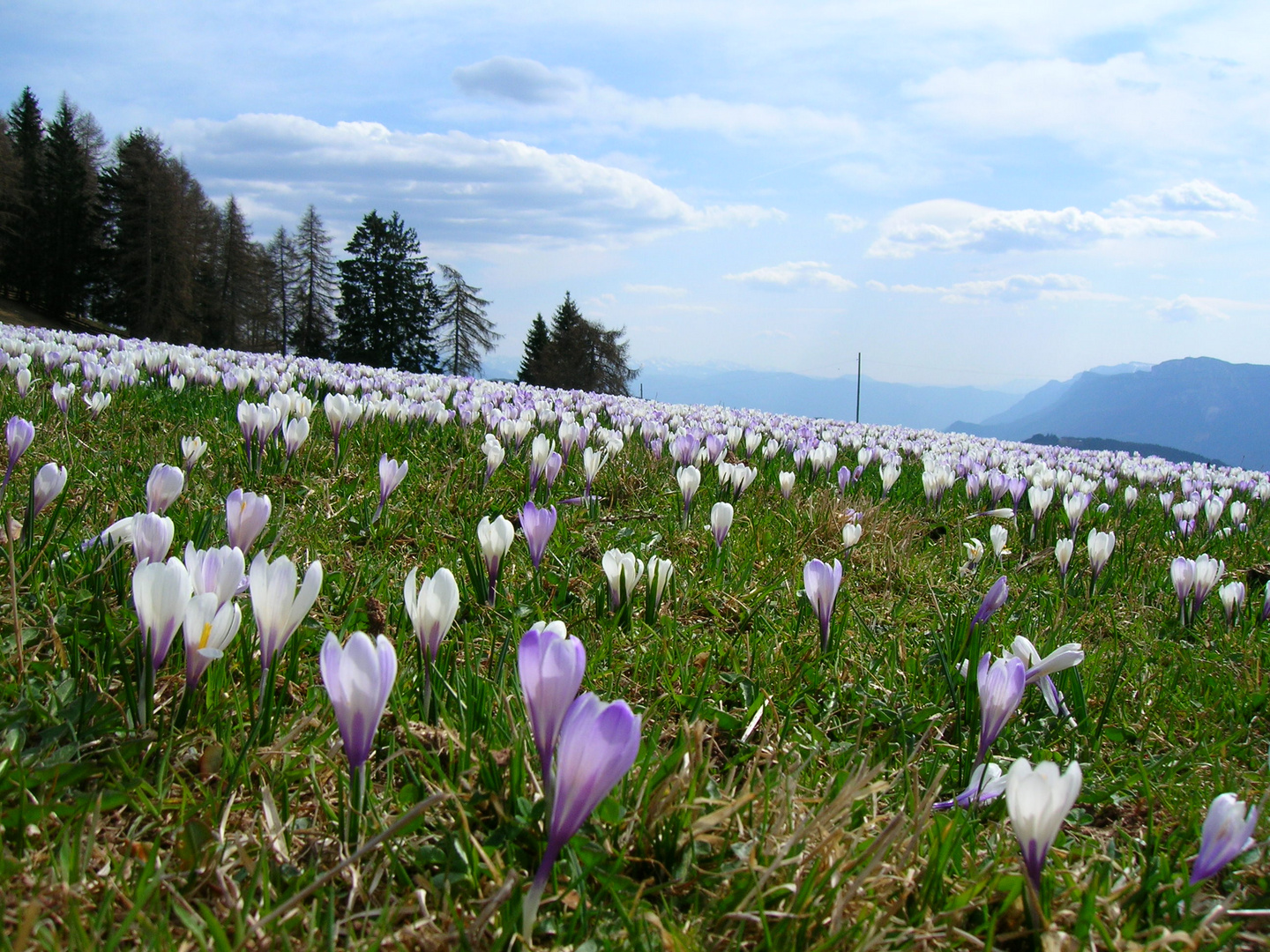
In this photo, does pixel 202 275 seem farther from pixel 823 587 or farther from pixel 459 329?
pixel 823 587

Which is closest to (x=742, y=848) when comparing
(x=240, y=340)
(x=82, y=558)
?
(x=82, y=558)

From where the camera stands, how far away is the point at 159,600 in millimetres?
1643

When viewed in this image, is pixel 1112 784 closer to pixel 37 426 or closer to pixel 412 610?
pixel 412 610

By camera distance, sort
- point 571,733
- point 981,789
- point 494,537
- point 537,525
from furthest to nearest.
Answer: point 537,525 → point 494,537 → point 981,789 → point 571,733

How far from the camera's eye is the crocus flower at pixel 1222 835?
139 cm

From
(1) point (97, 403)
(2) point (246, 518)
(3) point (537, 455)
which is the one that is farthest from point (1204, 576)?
(1) point (97, 403)

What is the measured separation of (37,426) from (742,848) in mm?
5248

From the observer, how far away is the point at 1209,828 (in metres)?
1.42

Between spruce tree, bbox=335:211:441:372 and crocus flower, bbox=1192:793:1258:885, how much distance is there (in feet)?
235

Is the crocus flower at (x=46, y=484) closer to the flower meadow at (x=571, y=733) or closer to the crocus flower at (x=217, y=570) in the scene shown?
the flower meadow at (x=571, y=733)

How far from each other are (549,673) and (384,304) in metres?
75.9

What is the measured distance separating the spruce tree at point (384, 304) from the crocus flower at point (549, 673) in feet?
234

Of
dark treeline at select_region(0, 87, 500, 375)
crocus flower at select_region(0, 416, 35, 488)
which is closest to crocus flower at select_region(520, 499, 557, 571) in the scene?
crocus flower at select_region(0, 416, 35, 488)

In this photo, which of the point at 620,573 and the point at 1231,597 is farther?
the point at 1231,597
